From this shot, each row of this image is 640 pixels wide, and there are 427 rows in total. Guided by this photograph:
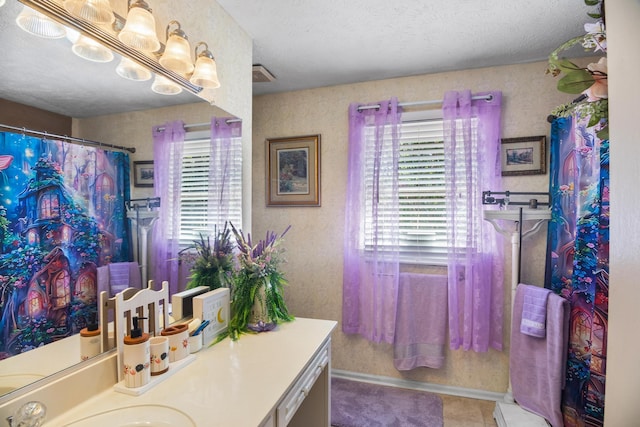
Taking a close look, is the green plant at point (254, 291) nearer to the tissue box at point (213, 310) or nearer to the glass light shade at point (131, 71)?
the tissue box at point (213, 310)

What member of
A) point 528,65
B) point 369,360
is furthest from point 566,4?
point 369,360

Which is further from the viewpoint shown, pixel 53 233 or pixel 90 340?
pixel 90 340

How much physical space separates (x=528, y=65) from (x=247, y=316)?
2593mm

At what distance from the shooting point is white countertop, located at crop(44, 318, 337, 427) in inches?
38.4

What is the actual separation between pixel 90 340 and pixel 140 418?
0.33 m

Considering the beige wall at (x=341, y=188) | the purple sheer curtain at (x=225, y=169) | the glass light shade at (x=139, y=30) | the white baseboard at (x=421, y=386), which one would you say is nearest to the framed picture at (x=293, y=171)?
the beige wall at (x=341, y=188)

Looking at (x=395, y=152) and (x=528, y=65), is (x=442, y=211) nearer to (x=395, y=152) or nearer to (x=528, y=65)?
(x=395, y=152)

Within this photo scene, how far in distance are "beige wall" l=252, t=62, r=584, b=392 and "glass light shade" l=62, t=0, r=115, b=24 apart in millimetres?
1817

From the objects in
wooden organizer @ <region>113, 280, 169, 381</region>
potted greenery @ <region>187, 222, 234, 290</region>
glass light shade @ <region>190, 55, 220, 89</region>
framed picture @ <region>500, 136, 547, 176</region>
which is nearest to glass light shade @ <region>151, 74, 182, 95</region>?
glass light shade @ <region>190, 55, 220, 89</region>

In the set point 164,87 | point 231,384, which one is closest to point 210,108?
point 164,87

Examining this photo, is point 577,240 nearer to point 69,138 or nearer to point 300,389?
point 300,389

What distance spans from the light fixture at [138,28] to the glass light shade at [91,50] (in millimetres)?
84

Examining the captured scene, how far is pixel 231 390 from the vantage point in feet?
3.62

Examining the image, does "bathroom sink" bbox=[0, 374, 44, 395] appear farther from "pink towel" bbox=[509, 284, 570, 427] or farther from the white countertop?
"pink towel" bbox=[509, 284, 570, 427]
